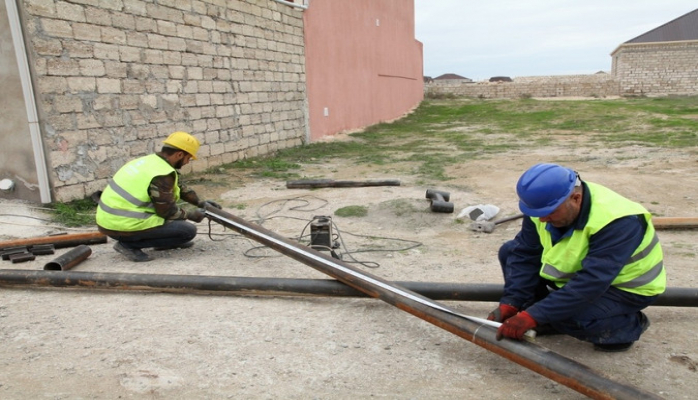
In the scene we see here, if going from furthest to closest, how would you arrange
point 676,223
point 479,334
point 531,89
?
point 531,89 → point 676,223 → point 479,334

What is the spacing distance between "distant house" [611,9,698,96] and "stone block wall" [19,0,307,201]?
26.0 meters

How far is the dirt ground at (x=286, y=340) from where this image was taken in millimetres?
2543

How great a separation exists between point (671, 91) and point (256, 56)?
94.1 feet

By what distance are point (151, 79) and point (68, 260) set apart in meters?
4.49

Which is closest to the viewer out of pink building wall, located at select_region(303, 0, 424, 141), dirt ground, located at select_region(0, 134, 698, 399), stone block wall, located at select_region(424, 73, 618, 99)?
dirt ground, located at select_region(0, 134, 698, 399)

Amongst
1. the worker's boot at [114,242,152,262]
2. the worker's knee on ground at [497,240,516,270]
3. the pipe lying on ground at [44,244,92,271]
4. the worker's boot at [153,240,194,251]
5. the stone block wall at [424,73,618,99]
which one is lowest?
the worker's boot at [153,240,194,251]

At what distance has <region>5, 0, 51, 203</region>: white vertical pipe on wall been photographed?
5.99 meters

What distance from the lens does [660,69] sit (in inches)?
1176

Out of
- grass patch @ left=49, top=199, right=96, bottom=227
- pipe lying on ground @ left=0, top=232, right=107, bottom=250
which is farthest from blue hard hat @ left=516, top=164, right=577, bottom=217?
grass patch @ left=49, top=199, right=96, bottom=227

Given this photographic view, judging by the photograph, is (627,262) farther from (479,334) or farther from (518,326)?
(479,334)

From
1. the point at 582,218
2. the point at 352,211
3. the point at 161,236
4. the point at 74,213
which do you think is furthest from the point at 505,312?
the point at 74,213

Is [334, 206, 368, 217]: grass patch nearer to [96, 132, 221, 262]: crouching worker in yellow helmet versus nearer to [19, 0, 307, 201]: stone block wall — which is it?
[96, 132, 221, 262]: crouching worker in yellow helmet

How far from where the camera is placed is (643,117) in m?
16.2

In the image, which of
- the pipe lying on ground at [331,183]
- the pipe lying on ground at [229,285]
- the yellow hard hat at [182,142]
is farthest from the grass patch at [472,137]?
the pipe lying on ground at [229,285]
